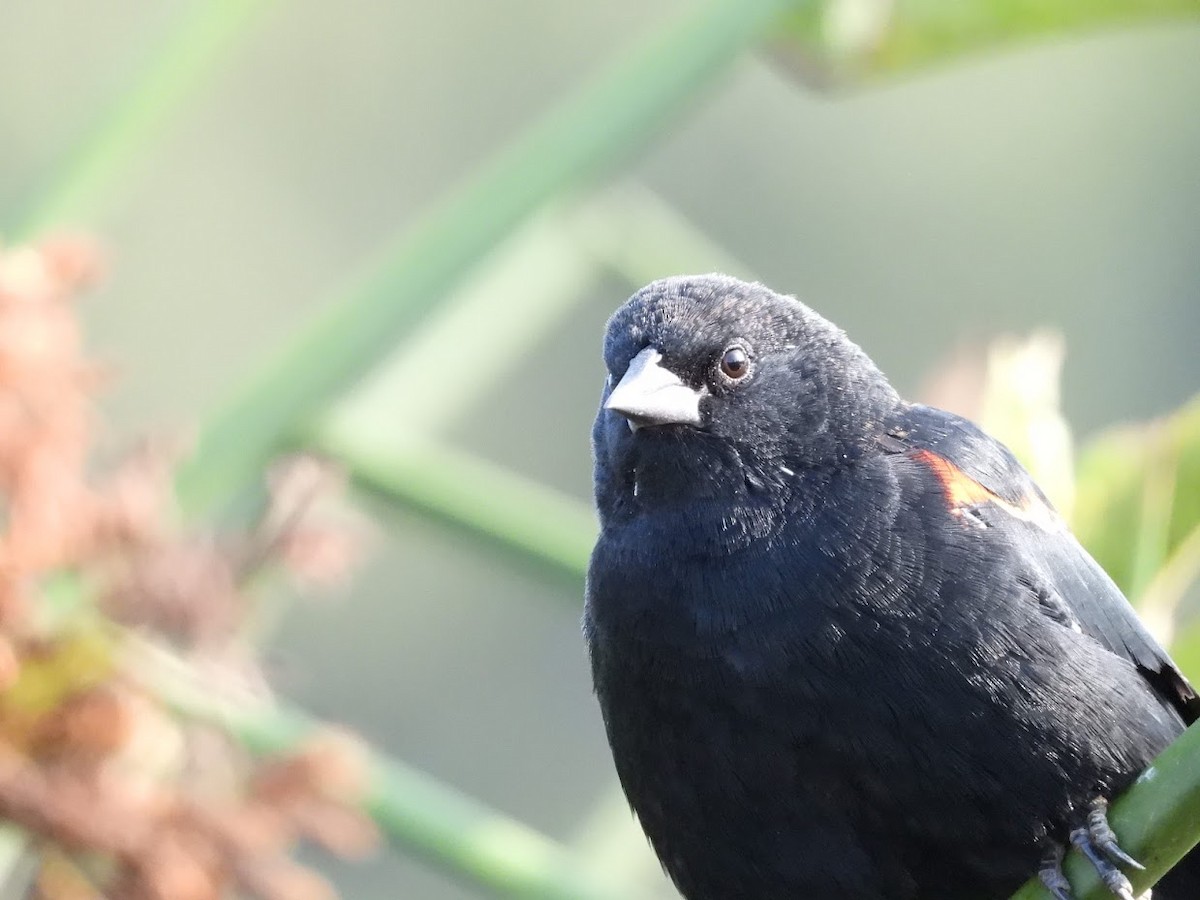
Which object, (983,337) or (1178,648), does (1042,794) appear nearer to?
(1178,648)

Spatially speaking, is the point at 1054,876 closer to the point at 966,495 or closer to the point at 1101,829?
the point at 1101,829

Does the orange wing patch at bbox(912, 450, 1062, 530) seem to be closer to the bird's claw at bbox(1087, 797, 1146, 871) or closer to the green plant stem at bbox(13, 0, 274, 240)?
the bird's claw at bbox(1087, 797, 1146, 871)

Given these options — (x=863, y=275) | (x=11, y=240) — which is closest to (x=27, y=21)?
(x=863, y=275)

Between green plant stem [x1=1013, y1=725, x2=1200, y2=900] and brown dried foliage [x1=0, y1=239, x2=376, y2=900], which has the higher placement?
green plant stem [x1=1013, y1=725, x2=1200, y2=900]

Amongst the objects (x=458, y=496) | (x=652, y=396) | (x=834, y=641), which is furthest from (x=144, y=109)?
(x=834, y=641)

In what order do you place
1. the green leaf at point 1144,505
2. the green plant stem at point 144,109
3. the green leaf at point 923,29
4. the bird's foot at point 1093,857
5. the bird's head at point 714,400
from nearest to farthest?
the bird's foot at point 1093,857, the green plant stem at point 144,109, the bird's head at point 714,400, the green leaf at point 1144,505, the green leaf at point 923,29

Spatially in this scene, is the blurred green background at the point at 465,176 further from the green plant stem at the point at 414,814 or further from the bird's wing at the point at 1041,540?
the green plant stem at the point at 414,814

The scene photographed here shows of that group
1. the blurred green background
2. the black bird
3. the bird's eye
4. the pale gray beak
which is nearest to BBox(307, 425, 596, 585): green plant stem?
the black bird

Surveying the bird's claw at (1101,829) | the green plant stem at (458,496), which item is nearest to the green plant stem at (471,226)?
the green plant stem at (458,496)
